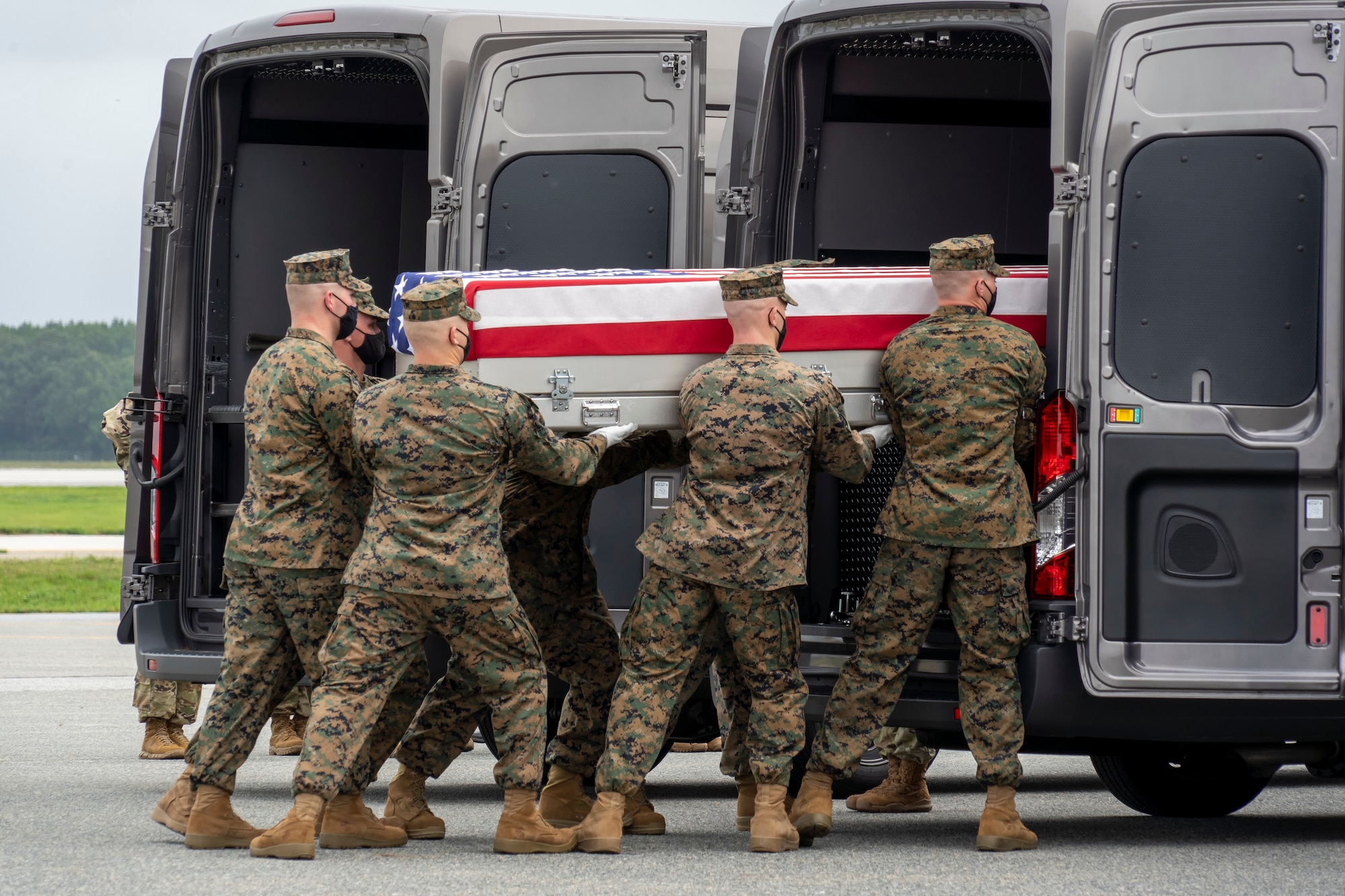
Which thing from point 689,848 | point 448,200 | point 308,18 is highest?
point 308,18

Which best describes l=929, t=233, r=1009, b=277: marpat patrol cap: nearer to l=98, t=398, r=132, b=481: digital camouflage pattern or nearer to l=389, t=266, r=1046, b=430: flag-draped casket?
l=389, t=266, r=1046, b=430: flag-draped casket

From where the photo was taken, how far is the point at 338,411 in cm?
554

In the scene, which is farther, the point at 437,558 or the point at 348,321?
the point at 348,321

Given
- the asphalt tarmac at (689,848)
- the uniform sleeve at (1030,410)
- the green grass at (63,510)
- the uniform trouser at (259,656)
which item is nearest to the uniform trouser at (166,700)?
the asphalt tarmac at (689,848)

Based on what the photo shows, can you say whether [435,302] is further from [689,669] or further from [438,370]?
[689,669]

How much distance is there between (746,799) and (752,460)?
3.90 feet

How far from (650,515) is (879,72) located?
197 centimetres

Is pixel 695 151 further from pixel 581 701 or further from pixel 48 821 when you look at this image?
pixel 48 821

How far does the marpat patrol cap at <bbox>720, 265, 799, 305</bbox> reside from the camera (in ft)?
17.7

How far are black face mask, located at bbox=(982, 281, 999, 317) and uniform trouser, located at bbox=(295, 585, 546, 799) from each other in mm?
1698

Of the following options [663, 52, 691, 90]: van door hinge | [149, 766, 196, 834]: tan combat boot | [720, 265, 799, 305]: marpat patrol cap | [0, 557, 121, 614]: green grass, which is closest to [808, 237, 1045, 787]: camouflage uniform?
[720, 265, 799, 305]: marpat patrol cap

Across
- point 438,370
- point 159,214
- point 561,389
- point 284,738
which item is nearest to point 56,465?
Answer: point 284,738

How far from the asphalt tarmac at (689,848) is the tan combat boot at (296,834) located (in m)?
0.04

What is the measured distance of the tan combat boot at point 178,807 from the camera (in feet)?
18.5
